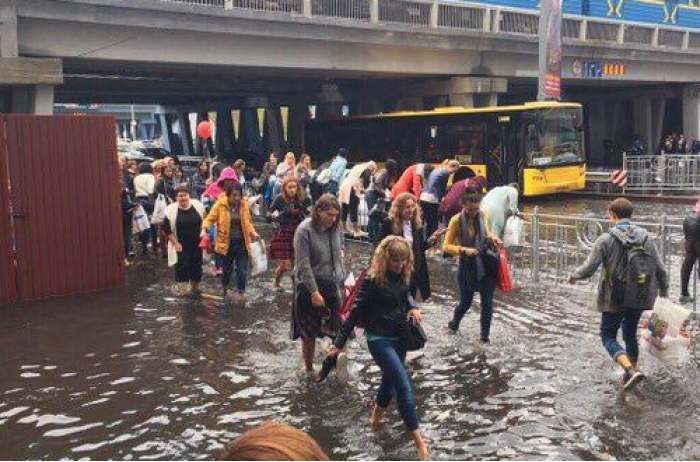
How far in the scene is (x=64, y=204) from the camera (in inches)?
436

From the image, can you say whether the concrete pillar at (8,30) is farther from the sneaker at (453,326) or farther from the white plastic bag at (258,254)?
the sneaker at (453,326)

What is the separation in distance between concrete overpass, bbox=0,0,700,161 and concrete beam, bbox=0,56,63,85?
25 mm

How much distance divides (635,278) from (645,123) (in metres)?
40.3

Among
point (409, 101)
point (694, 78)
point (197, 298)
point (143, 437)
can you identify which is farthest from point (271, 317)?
point (694, 78)

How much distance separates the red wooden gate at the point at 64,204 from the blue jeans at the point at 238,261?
198cm

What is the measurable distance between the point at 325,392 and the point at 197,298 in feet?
15.4

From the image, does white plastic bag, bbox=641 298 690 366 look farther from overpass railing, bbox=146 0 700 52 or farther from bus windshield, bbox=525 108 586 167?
overpass railing, bbox=146 0 700 52

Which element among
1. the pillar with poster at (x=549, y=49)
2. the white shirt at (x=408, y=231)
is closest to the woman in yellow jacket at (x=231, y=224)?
the white shirt at (x=408, y=231)

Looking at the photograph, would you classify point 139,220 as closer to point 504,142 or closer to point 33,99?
point 33,99

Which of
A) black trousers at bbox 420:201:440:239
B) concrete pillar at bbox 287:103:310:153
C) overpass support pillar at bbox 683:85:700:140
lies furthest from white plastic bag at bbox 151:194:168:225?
overpass support pillar at bbox 683:85:700:140

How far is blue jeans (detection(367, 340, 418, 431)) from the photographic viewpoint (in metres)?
5.54

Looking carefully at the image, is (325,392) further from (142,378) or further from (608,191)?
(608,191)

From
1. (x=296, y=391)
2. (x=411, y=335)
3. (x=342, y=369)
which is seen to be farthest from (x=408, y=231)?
(x=411, y=335)

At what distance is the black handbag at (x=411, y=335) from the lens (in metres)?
5.84
